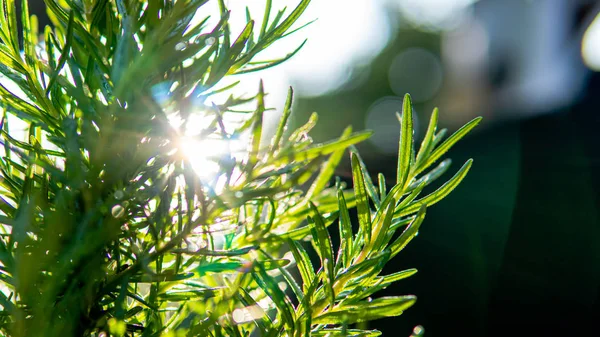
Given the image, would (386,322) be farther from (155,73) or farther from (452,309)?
(155,73)

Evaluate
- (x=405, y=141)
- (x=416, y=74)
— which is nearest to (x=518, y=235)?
(x=405, y=141)

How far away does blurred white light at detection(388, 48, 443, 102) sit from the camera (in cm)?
928

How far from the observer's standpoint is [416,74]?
9609 millimetres

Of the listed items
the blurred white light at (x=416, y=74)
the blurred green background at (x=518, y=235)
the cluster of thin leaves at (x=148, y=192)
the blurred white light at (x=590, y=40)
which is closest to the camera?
the cluster of thin leaves at (x=148, y=192)

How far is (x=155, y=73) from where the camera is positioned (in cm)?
30

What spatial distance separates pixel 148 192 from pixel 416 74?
9.93 m

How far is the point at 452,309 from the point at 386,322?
38 centimetres

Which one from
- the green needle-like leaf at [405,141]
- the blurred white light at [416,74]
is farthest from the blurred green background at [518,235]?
the blurred white light at [416,74]

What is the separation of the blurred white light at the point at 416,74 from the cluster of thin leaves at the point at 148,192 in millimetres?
9116

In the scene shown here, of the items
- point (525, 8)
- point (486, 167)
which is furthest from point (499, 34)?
point (486, 167)

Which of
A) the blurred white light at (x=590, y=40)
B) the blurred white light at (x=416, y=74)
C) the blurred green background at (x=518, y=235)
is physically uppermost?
the blurred white light at (x=416, y=74)

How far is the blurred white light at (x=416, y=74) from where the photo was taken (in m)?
9.28

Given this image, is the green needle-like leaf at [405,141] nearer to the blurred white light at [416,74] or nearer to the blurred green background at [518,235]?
the blurred green background at [518,235]

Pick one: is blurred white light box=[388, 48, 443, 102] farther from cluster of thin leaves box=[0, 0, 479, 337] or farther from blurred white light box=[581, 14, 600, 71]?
cluster of thin leaves box=[0, 0, 479, 337]
